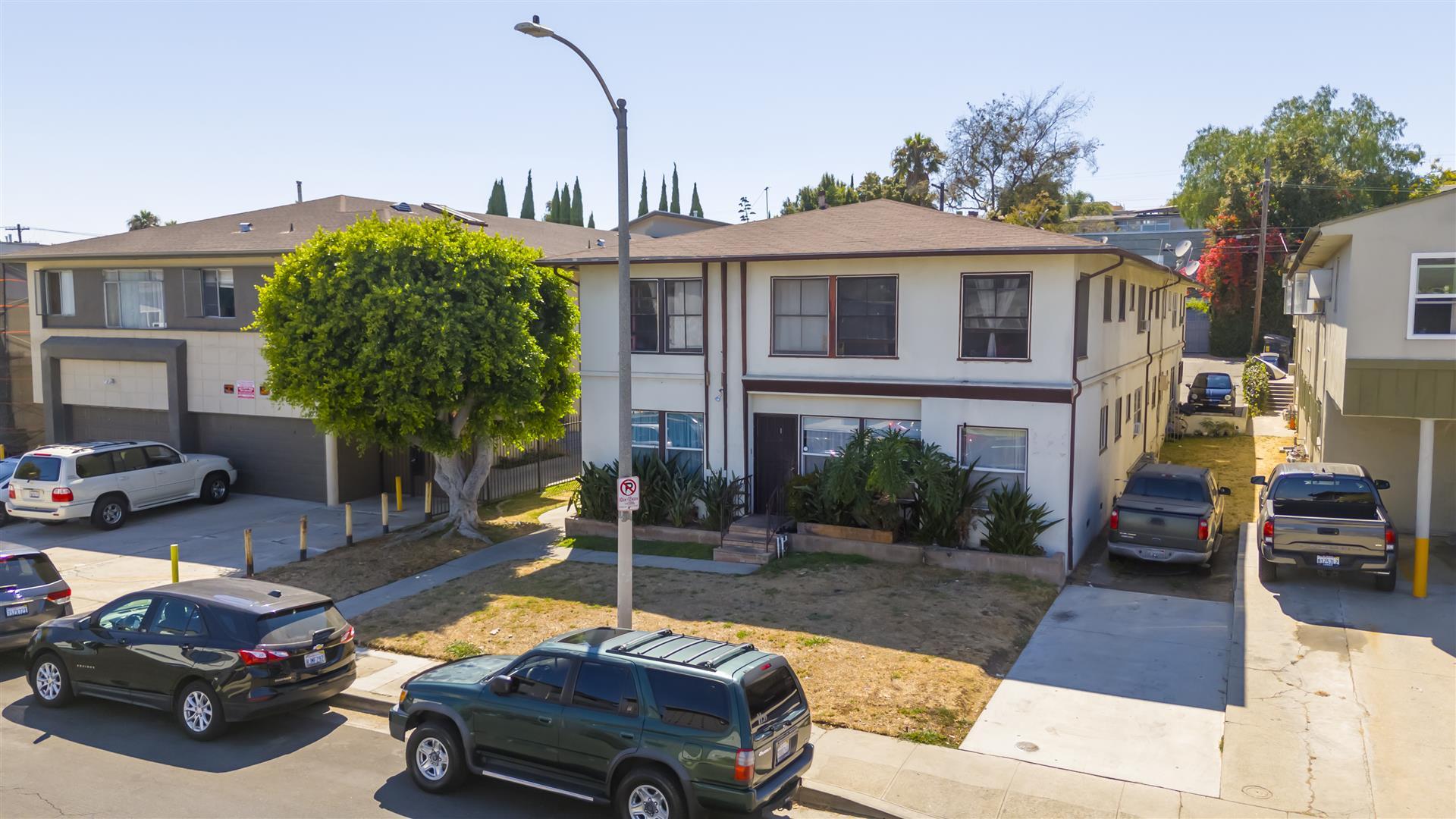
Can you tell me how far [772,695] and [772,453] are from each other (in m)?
11.1

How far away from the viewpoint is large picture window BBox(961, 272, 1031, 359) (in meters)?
17.1

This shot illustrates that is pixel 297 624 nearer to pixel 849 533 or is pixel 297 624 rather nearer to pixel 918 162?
pixel 849 533

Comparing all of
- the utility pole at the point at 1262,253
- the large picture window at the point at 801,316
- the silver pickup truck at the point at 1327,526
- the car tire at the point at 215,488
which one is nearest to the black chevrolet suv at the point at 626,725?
the silver pickup truck at the point at 1327,526

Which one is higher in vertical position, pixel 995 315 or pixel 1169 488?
pixel 995 315

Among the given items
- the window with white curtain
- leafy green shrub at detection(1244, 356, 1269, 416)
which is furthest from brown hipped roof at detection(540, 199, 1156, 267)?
leafy green shrub at detection(1244, 356, 1269, 416)

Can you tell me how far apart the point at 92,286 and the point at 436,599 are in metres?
17.4

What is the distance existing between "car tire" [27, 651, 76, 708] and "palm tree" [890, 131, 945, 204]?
54.9 meters

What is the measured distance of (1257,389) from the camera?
35.3 m

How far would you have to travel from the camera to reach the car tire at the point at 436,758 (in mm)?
9242

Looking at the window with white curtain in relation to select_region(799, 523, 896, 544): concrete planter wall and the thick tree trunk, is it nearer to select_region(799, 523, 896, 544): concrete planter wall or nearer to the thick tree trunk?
the thick tree trunk

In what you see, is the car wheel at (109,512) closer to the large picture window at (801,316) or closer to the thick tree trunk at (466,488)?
the thick tree trunk at (466,488)

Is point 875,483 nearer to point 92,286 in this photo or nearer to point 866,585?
point 866,585

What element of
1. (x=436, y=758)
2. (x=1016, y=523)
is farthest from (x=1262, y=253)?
(x=436, y=758)

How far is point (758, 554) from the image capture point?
1777cm
